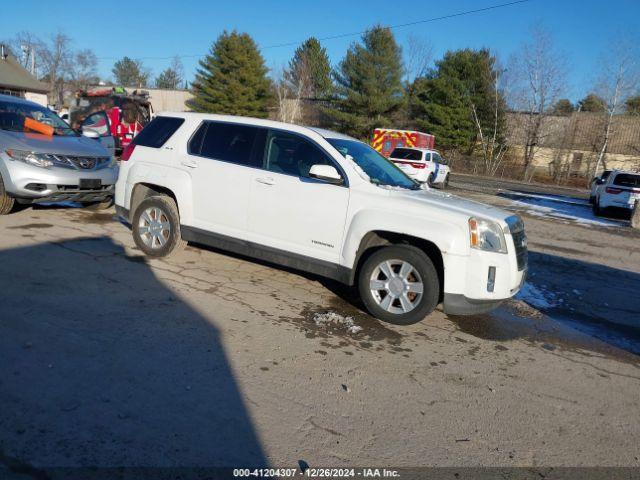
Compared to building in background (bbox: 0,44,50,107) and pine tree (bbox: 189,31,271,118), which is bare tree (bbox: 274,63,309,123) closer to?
pine tree (bbox: 189,31,271,118)

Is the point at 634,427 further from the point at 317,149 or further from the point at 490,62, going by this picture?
the point at 490,62

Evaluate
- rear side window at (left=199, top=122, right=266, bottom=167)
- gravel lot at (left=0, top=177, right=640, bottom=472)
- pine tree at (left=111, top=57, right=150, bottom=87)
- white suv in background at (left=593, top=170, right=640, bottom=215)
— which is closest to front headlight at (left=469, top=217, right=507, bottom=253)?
gravel lot at (left=0, top=177, right=640, bottom=472)

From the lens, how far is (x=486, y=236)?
4.65m

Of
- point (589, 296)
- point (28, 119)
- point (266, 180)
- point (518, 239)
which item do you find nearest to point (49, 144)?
point (28, 119)

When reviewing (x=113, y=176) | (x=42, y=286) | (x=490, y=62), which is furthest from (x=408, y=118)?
(x=42, y=286)

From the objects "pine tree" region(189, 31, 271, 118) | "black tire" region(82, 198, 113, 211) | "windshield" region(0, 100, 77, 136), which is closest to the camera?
"windshield" region(0, 100, 77, 136)

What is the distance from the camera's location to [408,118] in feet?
162

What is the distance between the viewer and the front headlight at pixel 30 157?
23.7 feet

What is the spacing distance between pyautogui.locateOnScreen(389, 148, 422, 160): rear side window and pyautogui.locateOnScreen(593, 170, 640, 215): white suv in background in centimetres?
764

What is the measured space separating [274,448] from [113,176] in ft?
21.6

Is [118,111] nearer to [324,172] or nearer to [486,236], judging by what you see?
[324,172]

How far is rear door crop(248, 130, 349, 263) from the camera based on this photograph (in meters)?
5.13

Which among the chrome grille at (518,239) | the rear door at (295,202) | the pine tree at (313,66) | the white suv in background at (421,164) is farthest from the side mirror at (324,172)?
the pine tree at (313,66)

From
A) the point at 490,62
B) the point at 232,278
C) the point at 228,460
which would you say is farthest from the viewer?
the point at 490,62
